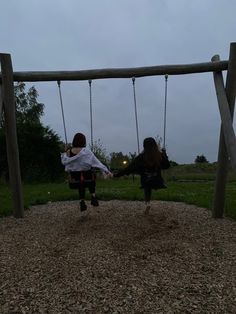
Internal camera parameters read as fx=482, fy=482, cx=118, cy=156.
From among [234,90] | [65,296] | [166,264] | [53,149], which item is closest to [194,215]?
[234,90]

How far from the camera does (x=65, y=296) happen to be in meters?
5.66

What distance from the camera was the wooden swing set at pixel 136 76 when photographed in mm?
8836

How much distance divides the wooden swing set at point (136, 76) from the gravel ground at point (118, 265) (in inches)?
27.5

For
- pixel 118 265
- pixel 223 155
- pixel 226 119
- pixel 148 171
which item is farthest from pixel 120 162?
pixel 118 265

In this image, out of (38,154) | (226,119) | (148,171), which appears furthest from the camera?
(38,154)

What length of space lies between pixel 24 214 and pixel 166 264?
4.74m

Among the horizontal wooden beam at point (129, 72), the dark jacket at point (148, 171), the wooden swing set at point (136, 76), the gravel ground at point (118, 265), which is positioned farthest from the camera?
the dark jacket at point (148, 171)

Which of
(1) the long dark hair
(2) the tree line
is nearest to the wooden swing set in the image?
(1) the long dark hair

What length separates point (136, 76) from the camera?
9172 mm

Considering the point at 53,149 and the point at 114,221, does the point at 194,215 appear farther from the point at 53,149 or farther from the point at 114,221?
the point at 53,149

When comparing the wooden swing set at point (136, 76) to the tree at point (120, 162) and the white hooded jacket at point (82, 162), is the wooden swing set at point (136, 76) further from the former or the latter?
the tree at point (120, 162)

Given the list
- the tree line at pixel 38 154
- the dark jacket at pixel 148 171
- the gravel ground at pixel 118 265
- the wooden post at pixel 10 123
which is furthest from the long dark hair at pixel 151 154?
the tree line at pixel 38 154

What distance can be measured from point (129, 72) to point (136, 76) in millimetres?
158

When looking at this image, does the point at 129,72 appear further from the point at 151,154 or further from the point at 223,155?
the point at 223,155
